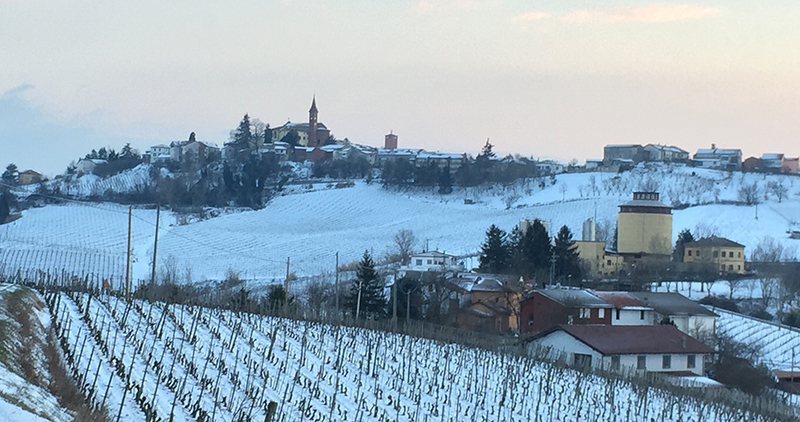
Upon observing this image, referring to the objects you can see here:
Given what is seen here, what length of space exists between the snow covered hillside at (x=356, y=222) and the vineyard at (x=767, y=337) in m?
22.4

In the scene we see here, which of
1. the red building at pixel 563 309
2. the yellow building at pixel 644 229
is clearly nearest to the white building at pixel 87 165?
the yellow building at pixel 644 229

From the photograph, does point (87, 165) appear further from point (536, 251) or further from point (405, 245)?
point (536, 251)

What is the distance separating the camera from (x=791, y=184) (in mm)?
82250

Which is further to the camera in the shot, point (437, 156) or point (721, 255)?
point (437, 156)

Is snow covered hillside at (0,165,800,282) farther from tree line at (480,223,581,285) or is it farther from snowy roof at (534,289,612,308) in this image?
snowy roof at (534,289,612,308)

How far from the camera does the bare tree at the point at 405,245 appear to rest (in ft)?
178

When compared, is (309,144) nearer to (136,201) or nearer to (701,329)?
(136,201)

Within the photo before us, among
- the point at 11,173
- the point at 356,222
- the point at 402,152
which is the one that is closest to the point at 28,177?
the point at 11,173

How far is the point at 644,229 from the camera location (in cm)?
5512

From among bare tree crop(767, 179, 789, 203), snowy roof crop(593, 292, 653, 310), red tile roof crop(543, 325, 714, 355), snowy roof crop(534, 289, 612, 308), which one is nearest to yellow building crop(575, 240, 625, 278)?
snowy roof crop(593, 292, 653, 310)

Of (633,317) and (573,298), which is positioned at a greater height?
(573,298)

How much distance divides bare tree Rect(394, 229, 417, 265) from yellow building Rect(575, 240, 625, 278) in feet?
30.8

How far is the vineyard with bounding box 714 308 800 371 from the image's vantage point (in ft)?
104

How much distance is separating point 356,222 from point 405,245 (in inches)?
688
